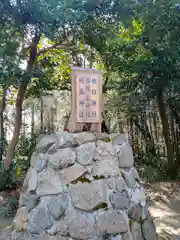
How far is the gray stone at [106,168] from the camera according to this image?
86.0 inches

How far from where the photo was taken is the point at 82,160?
7.18 ft

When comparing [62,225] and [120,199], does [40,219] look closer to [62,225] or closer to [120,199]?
[62,225]

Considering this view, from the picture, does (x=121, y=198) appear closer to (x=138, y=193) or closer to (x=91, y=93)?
(x=138, y=193)

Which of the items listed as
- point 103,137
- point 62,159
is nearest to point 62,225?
point 62,159

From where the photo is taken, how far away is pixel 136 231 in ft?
7.18

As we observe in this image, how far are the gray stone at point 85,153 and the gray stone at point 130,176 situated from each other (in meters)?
0.40

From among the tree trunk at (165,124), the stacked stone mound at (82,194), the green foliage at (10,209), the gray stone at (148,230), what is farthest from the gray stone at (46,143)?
the tree trunk at (165,124)

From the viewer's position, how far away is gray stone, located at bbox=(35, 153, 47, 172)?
2230 millimetres

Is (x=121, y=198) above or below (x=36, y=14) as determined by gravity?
below

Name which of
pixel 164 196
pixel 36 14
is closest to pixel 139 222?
pixel 164 196

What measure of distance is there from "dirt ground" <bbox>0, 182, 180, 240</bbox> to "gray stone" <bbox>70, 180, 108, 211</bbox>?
1171mm

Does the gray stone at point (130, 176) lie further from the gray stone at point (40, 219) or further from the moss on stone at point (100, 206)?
the gray stone at point (40, 219)

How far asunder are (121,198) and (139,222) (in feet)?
1.16

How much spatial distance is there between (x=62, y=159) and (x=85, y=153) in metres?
0.24
